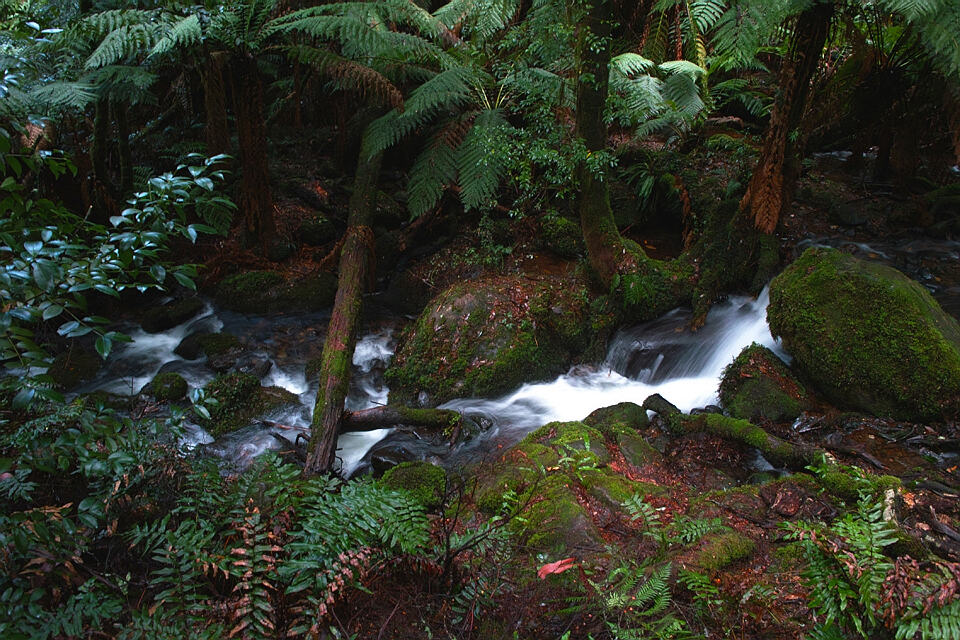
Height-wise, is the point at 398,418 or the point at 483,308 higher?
the point at 483,308

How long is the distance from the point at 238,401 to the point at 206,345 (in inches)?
48.0

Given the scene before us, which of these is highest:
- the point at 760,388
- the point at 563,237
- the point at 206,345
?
the point at 563,237

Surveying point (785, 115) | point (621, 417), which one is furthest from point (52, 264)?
point (785, 115)

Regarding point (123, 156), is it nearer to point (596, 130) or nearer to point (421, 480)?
point (596, 130)

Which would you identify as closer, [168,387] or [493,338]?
[168,387]

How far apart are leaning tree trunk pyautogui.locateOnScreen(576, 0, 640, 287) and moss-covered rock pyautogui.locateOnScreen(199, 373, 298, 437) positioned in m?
→ 3.18

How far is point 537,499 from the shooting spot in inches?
96.4

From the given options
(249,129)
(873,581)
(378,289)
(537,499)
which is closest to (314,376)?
(378,289)

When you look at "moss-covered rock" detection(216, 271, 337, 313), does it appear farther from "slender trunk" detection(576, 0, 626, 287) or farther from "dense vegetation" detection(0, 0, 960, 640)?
"slender trunk" detection(576, 0, 626, 287)

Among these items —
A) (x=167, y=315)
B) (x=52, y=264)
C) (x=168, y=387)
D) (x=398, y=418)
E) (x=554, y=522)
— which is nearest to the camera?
(x=52, y=264)

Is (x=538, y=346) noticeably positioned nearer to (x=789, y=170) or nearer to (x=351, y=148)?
(x=789, y=170)

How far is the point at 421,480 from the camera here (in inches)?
118

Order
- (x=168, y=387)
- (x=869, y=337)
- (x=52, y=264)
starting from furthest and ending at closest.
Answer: (x=168, y=387), (x=869, y=337), (x=52, y=264)

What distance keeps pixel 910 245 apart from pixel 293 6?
→ 22.5ft
